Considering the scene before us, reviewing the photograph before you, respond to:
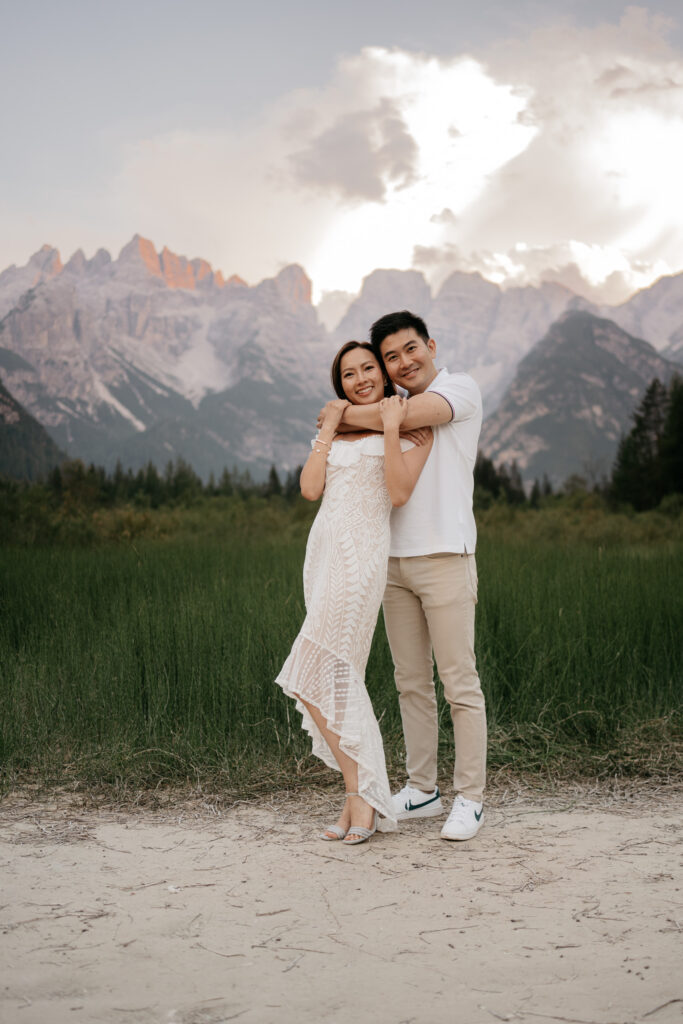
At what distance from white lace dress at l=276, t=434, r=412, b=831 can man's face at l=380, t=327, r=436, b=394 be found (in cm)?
26

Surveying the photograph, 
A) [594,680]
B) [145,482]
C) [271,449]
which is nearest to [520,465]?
→ [271,449]

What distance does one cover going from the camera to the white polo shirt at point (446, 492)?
327cm

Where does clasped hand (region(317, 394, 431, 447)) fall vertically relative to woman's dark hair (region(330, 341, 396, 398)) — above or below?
below

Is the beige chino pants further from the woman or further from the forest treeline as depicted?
the forest treeline

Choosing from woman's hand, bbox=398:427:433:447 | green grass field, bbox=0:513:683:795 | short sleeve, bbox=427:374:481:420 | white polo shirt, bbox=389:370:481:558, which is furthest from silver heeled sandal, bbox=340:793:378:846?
short sleeve, bbox=427:374:481:420

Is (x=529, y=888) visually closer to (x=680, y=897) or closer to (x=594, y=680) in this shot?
(x=680, y=897)

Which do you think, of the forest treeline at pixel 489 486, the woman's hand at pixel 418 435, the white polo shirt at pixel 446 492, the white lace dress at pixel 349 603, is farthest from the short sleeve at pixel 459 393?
the forest treeline at pixel 489 486

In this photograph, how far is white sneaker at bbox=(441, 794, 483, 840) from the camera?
3350 mm

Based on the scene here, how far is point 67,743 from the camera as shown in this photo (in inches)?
184

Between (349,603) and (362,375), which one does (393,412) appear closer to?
(362,375)

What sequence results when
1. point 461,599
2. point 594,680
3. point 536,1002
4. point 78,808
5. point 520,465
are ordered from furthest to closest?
point 520,465
point 594,680
point 78,808
point 461,599
point 536,1002

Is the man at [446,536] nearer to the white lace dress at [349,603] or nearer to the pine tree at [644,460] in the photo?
the white lace dress at [349,603]

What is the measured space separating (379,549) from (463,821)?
1083mm

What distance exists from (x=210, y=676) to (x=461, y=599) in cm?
204
